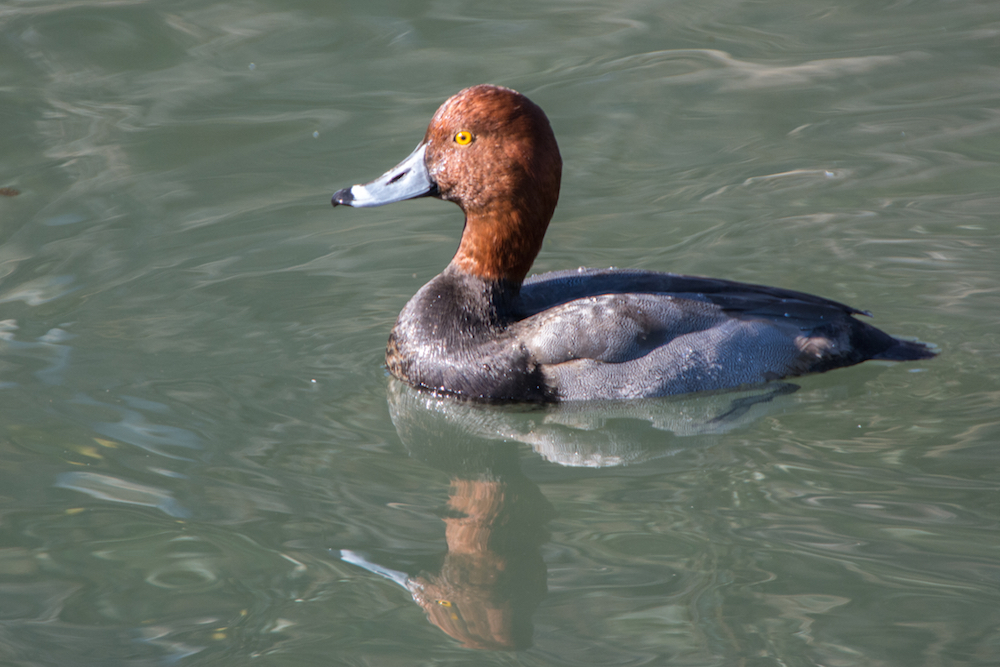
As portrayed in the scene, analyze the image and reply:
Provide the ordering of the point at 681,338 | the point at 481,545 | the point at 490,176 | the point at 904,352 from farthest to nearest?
the point at 904,352, the point at 490,176, the point at 681,338, the point at 481,545

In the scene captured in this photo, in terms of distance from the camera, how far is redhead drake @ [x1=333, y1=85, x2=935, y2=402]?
485 cm

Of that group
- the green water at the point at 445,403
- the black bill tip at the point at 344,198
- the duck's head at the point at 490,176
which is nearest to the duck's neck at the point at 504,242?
the duck's head at the point at 490,176

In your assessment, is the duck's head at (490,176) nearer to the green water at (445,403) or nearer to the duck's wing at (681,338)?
the duck's wing at (681,338)

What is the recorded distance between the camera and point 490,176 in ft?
16.4

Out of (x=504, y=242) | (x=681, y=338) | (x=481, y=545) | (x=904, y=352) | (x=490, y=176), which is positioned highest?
(x=490, y=176)

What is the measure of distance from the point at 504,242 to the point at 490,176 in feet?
1.00

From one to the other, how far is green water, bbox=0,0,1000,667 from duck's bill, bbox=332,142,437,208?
756 mm

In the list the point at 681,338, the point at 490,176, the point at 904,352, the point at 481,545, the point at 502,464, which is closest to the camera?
the point at 481,545

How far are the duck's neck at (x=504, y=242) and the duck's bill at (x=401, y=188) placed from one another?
244 mm

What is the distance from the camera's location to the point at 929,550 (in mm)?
Result: 3842

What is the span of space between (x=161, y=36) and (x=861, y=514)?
7.00 m

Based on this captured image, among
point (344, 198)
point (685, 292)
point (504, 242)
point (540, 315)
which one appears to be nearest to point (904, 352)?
point (685, 292)

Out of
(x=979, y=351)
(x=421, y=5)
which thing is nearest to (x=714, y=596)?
(x=979, y=351)

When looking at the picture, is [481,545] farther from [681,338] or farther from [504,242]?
[504,242]
